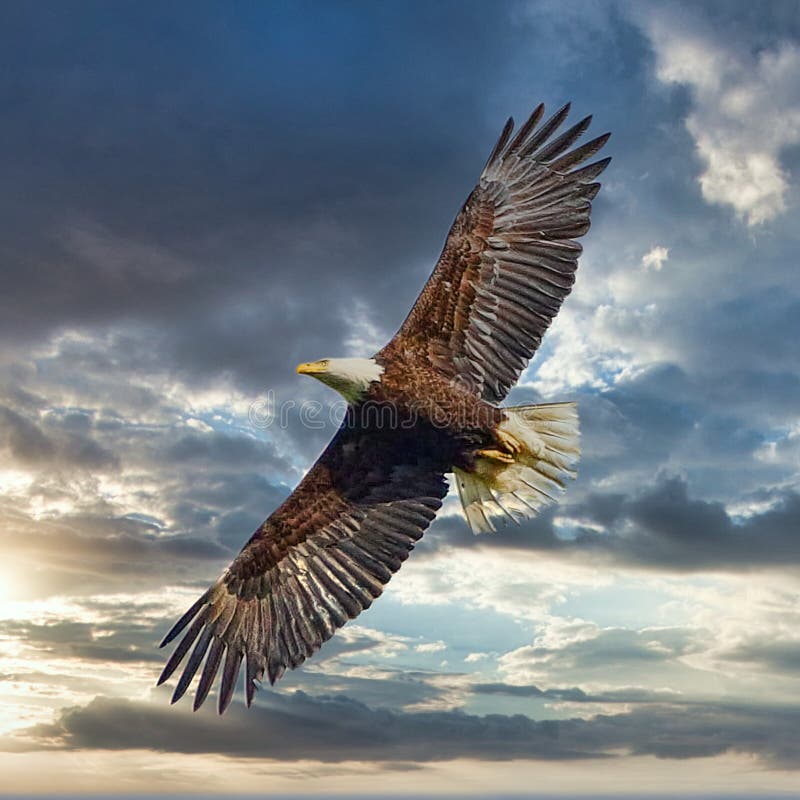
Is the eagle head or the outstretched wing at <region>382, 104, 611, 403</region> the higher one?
the outstretched wing at <region>382, 104, 611, 403</region>

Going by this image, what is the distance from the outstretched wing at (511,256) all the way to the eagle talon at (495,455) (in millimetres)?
619

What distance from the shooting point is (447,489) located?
789 centimetres

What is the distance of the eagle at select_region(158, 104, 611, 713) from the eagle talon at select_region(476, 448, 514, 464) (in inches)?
1.5

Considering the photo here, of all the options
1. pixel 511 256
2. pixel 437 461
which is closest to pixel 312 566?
pixel 437 461

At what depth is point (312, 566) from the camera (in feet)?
26.7

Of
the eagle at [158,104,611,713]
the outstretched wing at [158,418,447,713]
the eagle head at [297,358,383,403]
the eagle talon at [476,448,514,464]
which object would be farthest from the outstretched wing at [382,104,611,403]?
the outstretched wing at [158,418,447,713]

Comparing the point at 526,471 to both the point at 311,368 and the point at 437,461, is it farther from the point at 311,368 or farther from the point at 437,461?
the point at 311,368

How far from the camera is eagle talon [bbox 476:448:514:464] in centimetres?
740

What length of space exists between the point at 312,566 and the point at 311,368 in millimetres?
1964

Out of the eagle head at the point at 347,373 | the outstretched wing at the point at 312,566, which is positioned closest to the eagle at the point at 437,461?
the outstretched wing at the point at 312,566

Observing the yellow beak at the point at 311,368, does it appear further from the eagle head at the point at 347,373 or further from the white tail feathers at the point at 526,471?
the white tail feathers at the point at 526,471

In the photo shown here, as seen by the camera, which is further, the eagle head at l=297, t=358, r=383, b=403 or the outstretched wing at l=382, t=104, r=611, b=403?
the outstretched wing at l=382, t=104, r=611, b=403

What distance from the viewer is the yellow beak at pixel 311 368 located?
284 inches

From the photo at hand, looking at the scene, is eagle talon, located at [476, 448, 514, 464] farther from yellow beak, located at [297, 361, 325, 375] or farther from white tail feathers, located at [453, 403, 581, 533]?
yellow beak, located at [297, 361, 325, 375]
